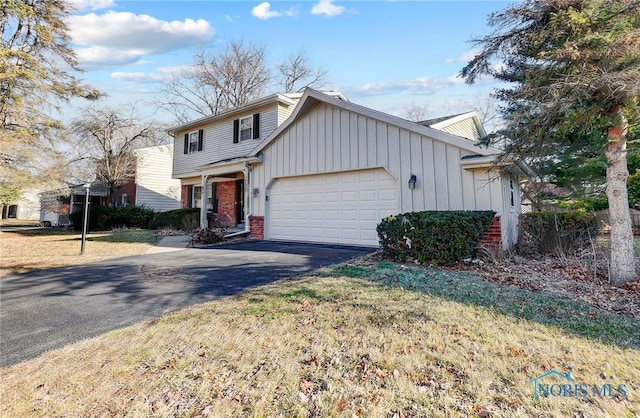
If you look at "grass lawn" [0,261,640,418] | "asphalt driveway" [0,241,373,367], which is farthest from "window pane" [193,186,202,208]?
"grass lawn" [0,261,640,418]

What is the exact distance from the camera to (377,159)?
889 cm

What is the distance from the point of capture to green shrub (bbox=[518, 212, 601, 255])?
25.3 ft

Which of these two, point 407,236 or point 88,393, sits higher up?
point 407,236

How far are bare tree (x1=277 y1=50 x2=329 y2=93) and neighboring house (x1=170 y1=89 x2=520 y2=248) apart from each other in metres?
13.3

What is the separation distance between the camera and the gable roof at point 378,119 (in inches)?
288

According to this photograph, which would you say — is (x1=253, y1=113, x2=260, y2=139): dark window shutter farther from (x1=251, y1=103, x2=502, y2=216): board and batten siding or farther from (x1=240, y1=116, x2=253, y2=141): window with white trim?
(x1=251, y1=103, x2=502, y2=216): board and batten siding

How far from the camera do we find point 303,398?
2.20 meters

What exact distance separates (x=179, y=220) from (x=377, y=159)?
1183cm

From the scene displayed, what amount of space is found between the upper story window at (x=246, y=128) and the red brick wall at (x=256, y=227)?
15.8ft

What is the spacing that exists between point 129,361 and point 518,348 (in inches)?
138

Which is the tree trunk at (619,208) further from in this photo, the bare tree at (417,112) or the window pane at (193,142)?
the bare tree at (417,112)

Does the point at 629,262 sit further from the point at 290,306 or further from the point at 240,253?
the point at 240,253

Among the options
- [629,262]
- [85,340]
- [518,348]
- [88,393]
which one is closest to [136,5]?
[85,340]

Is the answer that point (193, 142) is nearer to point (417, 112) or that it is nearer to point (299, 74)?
point (299, 74)
